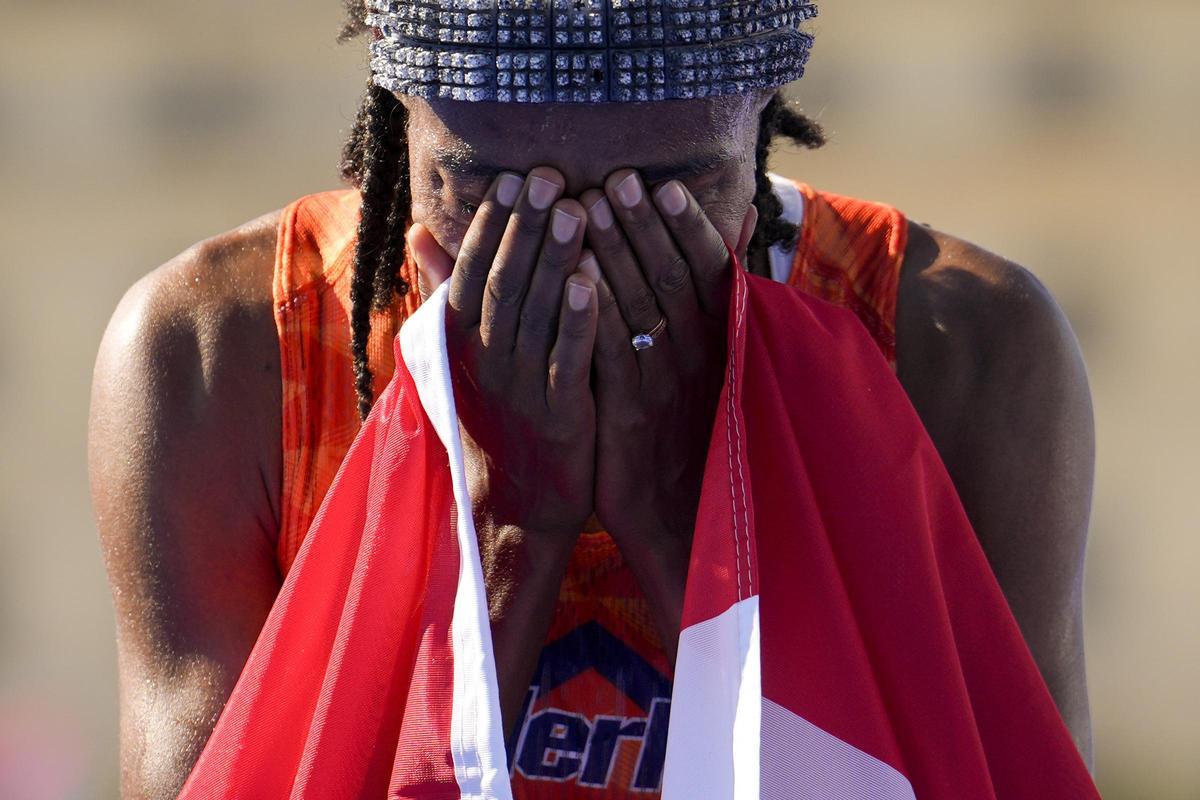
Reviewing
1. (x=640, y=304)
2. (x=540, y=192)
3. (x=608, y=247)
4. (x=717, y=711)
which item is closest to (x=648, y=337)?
(x=640, y=304)

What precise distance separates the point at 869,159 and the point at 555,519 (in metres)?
4.58

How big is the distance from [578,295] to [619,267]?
6 cm

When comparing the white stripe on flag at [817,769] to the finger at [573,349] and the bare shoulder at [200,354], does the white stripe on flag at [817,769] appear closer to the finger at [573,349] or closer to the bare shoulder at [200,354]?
the finger at [573,349]

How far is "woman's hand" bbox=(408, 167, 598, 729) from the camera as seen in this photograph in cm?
189

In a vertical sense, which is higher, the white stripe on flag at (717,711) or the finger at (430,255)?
the finger at (430,255)

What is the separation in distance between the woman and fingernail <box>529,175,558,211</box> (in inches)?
5.0

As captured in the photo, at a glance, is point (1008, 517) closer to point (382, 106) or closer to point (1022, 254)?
point (382, 106)

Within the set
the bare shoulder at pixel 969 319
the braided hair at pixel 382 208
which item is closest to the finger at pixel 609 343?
the braided hair at pixel 382 208

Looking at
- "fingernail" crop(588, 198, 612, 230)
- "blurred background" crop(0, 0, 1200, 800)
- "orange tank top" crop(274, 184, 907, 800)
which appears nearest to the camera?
"fingernail" crop(588, 198, 612, 230)

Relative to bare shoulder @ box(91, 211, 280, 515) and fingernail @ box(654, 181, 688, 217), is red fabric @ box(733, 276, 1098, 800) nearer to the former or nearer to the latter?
fingernail @ box(654, 181, 688, 217)

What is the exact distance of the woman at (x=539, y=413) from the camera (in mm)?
2031

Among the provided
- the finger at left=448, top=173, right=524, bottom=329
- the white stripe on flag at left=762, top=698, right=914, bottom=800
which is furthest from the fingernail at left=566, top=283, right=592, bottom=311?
the white stripe on flag at left=762, top=698, right=914, bottom=800

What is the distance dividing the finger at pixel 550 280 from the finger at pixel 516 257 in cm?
1

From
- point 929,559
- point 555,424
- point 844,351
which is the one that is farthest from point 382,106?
point 929,559
